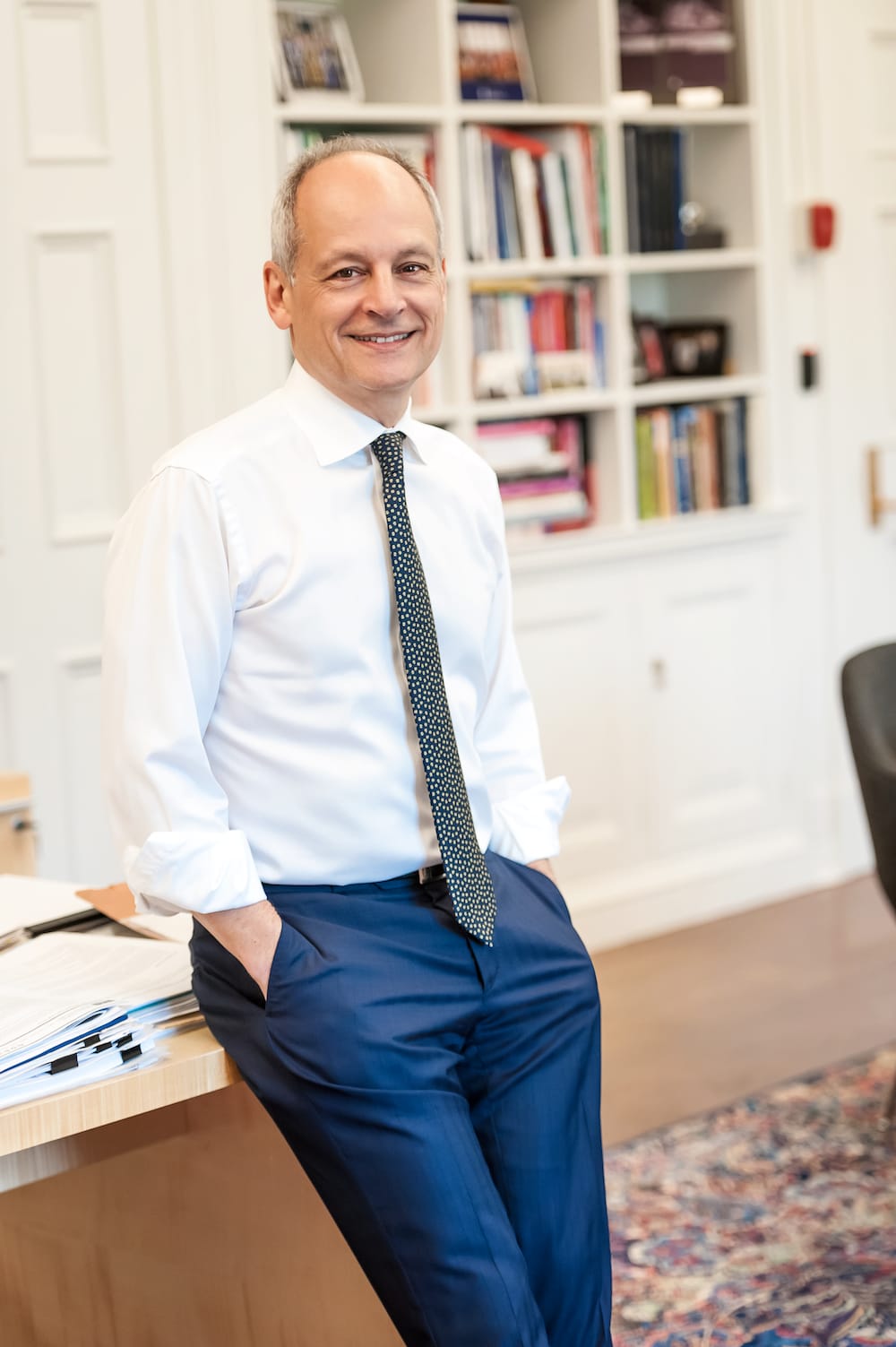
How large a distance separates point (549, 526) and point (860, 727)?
4.77ft

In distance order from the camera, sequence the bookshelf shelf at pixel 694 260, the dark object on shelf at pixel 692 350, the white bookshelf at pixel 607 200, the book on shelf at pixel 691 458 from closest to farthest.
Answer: the white bookshelf at pixel 607 200 < the bookshelf shelf at pixel 694 260 < the book on shelf at pixel 691 458 < the dark object on shelf at pixel 692 350

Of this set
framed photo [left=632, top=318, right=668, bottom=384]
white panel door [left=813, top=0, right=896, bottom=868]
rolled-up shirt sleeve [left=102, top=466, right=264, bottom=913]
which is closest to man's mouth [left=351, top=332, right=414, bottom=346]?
rolled-up shirt sleeve [left=102, top=466, right=264, bottom=913]

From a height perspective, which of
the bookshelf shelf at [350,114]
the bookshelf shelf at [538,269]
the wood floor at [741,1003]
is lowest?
the wood floor at [741,1003]

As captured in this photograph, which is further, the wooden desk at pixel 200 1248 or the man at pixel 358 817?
the wooden desk at pixel 200 1248

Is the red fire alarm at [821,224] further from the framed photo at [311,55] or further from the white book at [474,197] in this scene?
the framed photo at [311,55]

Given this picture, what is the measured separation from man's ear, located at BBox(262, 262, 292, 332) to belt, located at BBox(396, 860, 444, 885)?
58 centimetres

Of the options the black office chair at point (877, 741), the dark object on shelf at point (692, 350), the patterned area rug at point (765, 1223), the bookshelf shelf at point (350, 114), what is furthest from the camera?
the dark object on shelf at point (692, 350)

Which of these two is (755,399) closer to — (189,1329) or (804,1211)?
(804,1211)

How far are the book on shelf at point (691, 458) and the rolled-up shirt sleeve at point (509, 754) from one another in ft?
7.47

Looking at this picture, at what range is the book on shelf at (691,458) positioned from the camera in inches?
160

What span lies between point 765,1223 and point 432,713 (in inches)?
53.2

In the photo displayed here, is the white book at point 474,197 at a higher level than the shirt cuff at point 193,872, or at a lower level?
higher

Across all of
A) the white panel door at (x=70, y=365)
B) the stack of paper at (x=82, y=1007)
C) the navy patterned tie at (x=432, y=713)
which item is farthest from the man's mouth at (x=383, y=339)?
the white panel door at (x=70, y=365)

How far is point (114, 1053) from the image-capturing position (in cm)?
147
